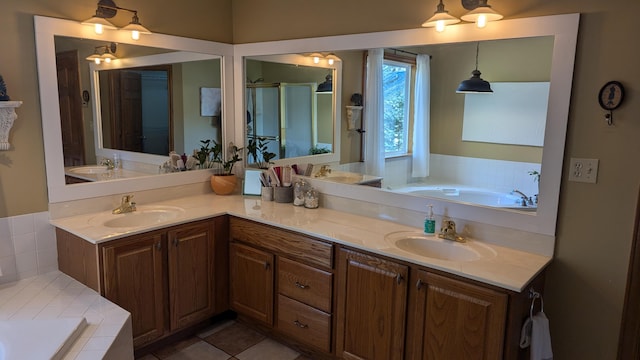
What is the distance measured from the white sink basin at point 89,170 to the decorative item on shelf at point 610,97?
280 cm

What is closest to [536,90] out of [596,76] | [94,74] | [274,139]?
[596,76]

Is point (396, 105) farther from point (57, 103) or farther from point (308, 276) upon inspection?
point (57, 103)

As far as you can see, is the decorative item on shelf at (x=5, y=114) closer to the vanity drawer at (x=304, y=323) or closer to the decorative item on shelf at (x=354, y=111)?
the vanity drawer at (x=304, y=323)

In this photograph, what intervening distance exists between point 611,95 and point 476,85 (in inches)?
24.0

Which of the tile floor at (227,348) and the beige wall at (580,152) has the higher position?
the beige wall at (580,152)

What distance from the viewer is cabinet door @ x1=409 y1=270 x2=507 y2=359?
6.09 ft

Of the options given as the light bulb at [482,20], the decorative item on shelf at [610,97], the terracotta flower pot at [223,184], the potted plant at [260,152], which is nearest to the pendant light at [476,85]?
the light bulb at [482,20]

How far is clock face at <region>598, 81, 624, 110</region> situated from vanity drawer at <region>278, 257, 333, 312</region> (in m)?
1.56

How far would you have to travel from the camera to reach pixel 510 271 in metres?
1.91

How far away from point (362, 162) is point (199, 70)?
1.46m

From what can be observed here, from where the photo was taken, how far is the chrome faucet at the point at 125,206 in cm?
278

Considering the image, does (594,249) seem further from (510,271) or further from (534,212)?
(510,271)

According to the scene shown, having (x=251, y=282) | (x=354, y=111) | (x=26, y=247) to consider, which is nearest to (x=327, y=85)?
(x=354, y=111)

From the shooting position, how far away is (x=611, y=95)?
6.24 feet
